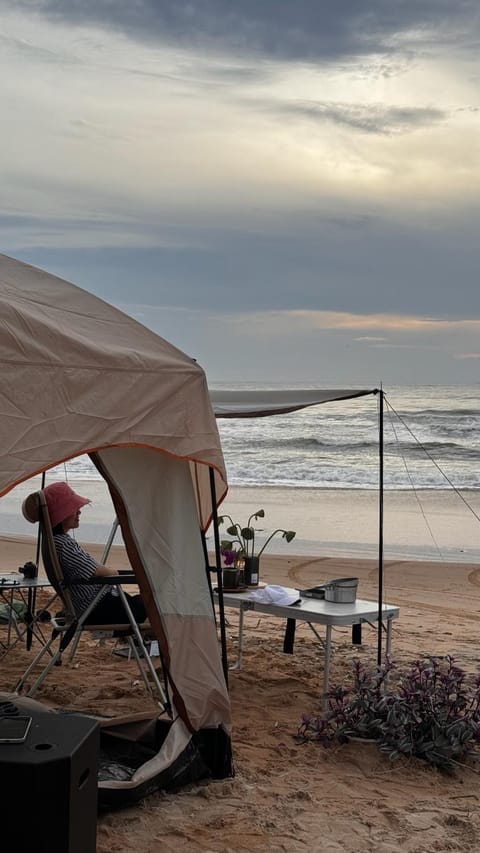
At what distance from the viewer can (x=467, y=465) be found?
23.8 metres

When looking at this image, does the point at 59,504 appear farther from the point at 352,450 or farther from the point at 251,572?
the point at 352,450

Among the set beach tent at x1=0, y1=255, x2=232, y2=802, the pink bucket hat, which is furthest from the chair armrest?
the pink bucket hat

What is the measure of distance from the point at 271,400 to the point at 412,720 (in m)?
1.96

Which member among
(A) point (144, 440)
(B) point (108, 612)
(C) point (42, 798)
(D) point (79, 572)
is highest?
(A) point (144, 440)

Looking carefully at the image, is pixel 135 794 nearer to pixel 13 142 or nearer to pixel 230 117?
pixel 230 117

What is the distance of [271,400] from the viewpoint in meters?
5.70

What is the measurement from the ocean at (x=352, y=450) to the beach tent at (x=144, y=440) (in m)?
11.0

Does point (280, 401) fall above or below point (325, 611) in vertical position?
above

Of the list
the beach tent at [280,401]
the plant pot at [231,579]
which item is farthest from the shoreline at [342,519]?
the beach tent at [280,401]

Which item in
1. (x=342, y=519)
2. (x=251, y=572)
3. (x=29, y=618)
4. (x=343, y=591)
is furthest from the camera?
(x=342, y=519)

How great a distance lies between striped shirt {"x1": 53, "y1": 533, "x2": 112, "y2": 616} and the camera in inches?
212

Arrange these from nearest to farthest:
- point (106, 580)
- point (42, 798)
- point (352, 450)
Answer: point (42, 798)
point (106, 580)
point (352, 450)

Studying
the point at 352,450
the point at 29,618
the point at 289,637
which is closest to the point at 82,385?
the point at 29,618

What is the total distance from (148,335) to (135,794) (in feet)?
6.84
